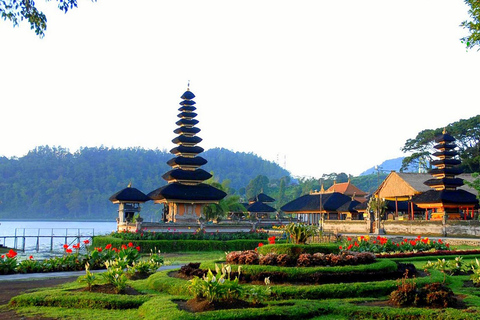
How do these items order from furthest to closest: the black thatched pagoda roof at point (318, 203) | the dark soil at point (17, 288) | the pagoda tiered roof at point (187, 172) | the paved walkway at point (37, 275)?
the black thatched pagoda roof at point (318, 203), the pagoda tiered roof at point (187, 172), the paved walkway at point (37, 275), the dark soil at point (17, 288)

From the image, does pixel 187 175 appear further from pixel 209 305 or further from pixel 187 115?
pixel 209 305

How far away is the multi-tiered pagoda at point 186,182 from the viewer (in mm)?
45469

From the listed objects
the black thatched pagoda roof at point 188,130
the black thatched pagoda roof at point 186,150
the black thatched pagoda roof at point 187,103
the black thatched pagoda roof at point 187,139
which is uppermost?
the black thatched pagoda roof at point 187,103

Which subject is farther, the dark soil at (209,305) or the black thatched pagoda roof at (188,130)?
the black thatched pagoda roof at (188,130)

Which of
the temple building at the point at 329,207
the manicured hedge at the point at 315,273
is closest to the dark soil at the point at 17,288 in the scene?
the manicured hedge at the point at 315,273

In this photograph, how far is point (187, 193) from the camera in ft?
149

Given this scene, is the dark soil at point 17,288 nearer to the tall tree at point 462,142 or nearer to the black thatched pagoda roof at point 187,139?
the black thatched pagoda roof at point 187,139

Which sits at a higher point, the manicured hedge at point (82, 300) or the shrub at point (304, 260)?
the shrub at point (304, 260)

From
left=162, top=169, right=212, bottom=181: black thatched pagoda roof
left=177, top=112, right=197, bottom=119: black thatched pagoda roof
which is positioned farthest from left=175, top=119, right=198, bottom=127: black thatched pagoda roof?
left=162, top=169, right=212, bottom=181: black thatched pagoda roof

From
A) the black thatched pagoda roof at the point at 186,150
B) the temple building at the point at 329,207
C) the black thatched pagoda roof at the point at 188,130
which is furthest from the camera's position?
the temple building at the point at 329,207

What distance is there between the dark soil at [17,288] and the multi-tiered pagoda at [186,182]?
94.8 feet

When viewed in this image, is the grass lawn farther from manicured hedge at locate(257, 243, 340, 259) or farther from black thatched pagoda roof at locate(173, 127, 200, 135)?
black thatched pagoda roof at locate(173, 127, 200, 135)

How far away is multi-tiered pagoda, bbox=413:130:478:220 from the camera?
140ft

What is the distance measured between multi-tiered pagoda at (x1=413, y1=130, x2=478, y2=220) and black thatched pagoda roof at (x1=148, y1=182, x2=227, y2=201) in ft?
61.9
